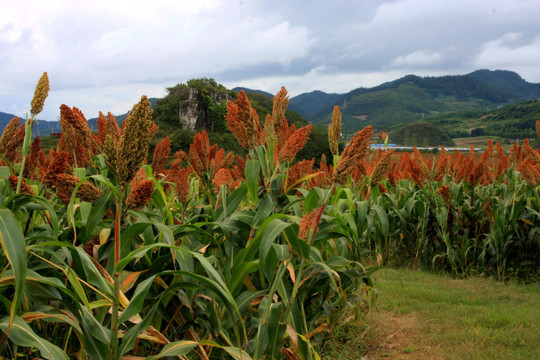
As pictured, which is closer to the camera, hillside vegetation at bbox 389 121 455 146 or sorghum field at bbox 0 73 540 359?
sorghum field at bbox 0 73 540 359

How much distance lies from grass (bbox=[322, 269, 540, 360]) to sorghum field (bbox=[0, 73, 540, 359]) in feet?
0.79

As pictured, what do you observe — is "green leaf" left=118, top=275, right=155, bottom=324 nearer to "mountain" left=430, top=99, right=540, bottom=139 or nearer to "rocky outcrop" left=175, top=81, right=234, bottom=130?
"rocky outcrop" left=175, top=81, right=234, bottom=130

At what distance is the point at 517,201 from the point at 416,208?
1248 mm

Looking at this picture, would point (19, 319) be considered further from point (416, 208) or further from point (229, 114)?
point (416, 208)

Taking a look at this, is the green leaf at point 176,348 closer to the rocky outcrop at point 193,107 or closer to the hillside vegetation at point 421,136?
the rocky outcrop at point 193,107

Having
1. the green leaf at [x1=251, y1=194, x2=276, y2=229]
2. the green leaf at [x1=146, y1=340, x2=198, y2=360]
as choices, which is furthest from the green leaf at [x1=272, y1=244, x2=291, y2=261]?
the green leaf at [x1=146, y1=340, x2=198, y2=360]

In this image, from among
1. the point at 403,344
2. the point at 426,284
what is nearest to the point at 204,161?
the point at 403,344

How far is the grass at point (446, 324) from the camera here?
10.3 ft

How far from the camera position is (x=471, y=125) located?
112 metres

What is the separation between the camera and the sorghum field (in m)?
1.44

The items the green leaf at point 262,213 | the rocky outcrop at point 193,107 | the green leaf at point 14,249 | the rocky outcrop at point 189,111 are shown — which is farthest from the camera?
the rocky outcrop at point 193,107

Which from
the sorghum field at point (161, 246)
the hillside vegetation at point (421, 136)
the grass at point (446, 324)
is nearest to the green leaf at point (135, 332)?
the sorghum field at point (161, 246)

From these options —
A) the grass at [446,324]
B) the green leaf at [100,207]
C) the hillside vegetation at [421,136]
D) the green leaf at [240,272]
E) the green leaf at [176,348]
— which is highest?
the hillside vegetation at [421,136]

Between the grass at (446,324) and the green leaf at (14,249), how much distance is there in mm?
2205
